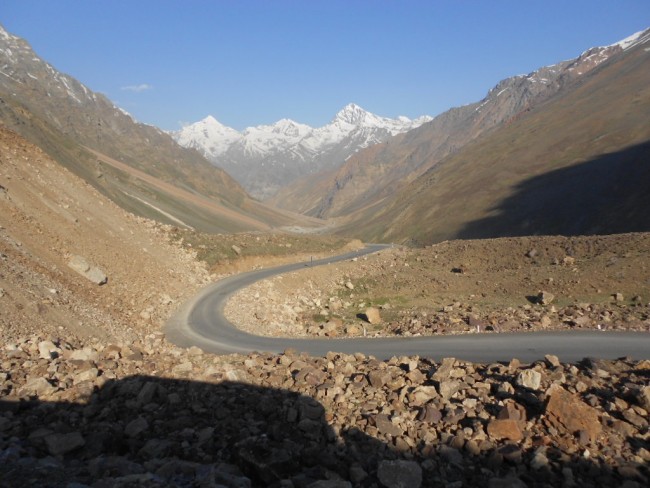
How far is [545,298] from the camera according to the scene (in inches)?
1129

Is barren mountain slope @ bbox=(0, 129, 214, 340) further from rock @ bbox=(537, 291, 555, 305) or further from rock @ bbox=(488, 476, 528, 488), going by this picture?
rock @ bbox=(537, 291, 555, 305)

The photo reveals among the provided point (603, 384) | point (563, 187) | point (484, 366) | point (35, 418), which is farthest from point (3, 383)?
point (563, 187)

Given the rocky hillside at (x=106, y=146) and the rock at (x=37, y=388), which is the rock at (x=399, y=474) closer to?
the rock at (x=37, y=388)

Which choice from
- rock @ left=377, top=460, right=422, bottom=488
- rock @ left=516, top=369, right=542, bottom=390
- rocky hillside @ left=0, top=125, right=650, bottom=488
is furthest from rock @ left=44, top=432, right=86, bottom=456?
rock @ left=516, top=369, right=542, bottom=390

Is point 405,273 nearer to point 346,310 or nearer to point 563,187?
point 346,310

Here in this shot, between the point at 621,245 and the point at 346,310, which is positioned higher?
the point at 621,245

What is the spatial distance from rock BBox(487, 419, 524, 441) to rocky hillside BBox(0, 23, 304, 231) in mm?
59755

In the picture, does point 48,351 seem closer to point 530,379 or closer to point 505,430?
point 505,430

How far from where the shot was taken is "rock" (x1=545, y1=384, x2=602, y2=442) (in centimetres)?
993

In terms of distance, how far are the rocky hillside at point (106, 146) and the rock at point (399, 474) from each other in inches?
2352

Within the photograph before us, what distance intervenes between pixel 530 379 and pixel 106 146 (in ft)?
470

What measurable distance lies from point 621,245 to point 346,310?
68.8ft

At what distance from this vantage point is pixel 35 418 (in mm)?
9172

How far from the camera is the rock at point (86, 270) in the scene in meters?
25.2
